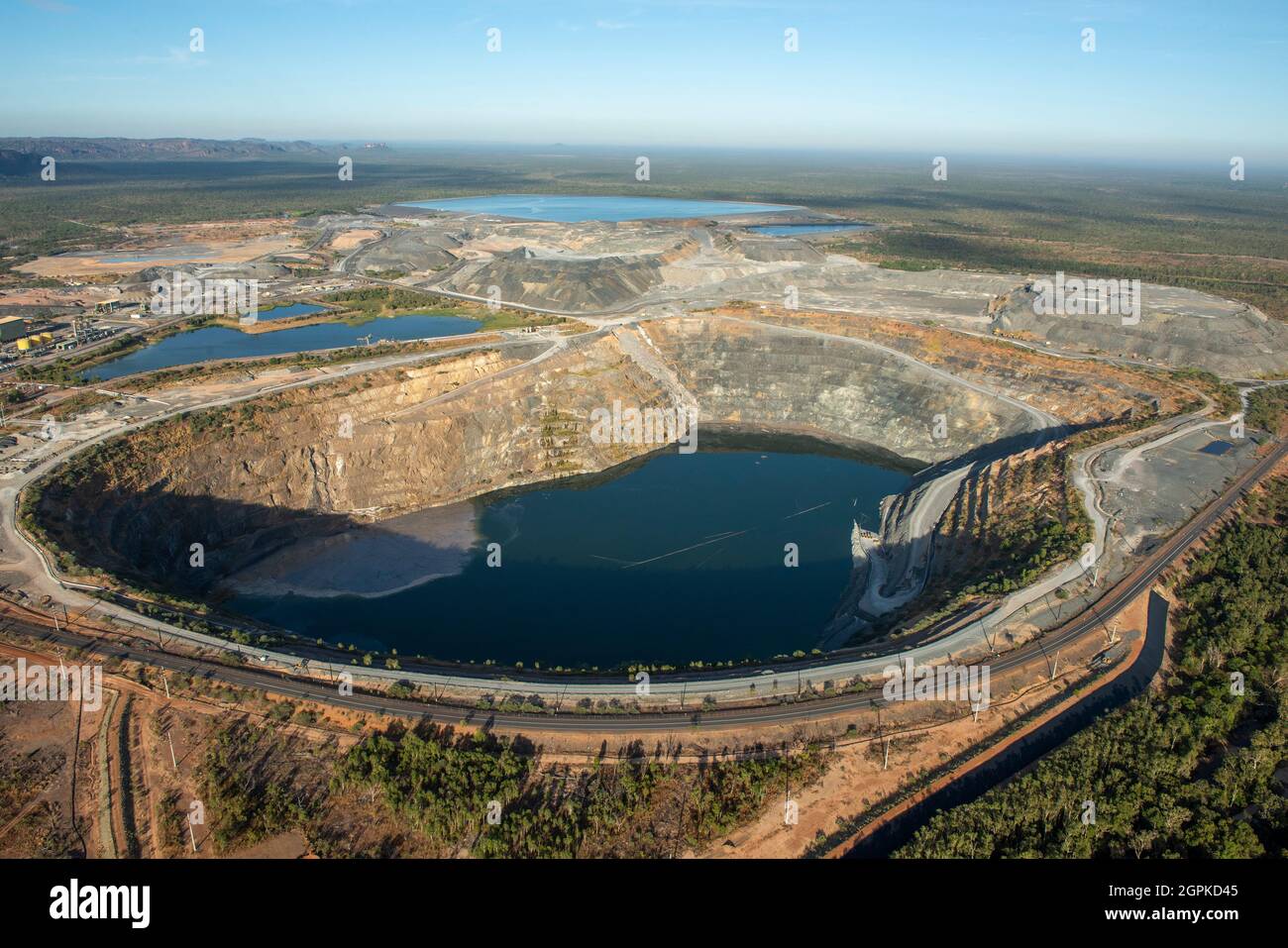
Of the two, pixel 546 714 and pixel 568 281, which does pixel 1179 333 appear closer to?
pixel 568 281

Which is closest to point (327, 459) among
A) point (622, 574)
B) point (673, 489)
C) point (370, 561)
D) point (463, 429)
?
point (463, 429)

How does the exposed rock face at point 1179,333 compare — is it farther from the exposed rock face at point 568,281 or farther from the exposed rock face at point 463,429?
the exposed rock face at point 568,281

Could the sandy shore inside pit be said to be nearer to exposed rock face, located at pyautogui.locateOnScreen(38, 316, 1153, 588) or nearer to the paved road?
exposed rock face, located at pyautogui.locateOnScreen(38, 316, 1153, 588)

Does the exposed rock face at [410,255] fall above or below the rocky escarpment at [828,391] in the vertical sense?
above

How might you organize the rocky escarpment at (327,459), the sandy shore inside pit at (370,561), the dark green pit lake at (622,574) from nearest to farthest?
the dark green pit lake at (622,574) → the rocky escarpment at (327,459) → the sandy shore inside pit at (370,561)

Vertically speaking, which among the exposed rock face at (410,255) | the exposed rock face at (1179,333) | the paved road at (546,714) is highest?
the exposed rock face at (410,255)

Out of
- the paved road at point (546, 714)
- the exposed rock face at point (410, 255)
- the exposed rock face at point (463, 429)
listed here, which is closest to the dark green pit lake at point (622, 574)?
the exposed rock face at point (463, 429)

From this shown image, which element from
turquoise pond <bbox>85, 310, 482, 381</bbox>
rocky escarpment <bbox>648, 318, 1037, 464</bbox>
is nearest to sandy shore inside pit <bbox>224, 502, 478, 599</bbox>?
turquoise pond <bbox>85, 310, 482, 381</bbox>

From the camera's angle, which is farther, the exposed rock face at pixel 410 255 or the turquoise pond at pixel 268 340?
the exposed rock face at pixel 410 255

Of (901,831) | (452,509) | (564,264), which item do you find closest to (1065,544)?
(901,831)
